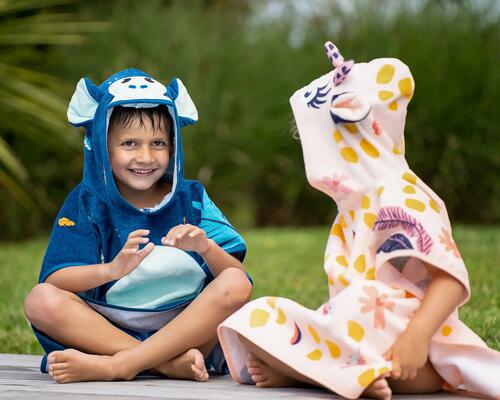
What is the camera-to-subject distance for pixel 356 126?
295cm

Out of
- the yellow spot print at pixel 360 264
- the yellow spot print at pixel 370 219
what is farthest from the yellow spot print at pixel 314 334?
the yellow spot print at pixel 370 219

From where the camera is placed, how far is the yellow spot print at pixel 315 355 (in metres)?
2.84

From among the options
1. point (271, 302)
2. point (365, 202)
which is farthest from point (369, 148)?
point (271, 302)

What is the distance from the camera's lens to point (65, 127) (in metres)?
9.39

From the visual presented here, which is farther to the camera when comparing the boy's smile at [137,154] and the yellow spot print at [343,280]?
the boy's smile at [137,154]

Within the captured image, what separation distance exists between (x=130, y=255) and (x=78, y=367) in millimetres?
388

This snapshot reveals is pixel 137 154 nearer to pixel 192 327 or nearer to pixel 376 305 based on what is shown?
pixel 192 327

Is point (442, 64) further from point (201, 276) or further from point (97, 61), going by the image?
point (201, 276)

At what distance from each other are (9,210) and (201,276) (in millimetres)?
7110

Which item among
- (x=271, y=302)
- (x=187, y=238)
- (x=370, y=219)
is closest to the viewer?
(x=370, y=219)

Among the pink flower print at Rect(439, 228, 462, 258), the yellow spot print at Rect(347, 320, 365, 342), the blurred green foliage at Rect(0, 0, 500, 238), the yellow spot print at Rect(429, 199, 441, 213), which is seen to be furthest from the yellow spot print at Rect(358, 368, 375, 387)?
the blurred green foliage at Rect(0, 0, 500, 238)

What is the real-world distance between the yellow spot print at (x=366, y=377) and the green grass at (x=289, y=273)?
48.9 inches

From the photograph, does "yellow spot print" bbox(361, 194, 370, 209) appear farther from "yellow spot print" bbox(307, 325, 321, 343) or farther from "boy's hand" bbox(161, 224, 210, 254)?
"boy's hand" bbox(161, 224, 210, 254)

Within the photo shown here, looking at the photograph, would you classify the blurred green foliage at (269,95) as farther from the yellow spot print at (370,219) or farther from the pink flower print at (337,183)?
the yellow spot print at (370,219)
